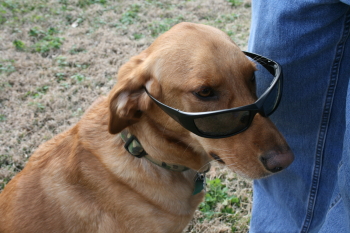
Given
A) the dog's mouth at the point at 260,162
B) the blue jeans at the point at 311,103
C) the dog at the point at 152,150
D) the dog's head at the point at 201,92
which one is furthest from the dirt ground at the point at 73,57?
the dog's head at the point at 201,92

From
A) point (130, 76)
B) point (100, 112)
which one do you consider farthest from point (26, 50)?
point (130, 76)

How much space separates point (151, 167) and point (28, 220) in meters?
0.94

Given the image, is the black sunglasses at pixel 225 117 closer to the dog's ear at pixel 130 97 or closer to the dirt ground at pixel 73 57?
the dog's ear at pixel 130 97

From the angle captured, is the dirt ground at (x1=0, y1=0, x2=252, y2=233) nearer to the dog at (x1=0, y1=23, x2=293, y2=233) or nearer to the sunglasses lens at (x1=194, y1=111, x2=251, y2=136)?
the dog at (x1=0, y1=23, x2=293, y2=233)

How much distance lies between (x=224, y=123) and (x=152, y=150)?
59 cm

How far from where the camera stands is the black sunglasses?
1855 millimetres

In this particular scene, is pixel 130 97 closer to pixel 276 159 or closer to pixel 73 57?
pixel 276 159

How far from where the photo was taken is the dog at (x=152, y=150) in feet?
6.38

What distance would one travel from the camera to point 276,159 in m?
1.94

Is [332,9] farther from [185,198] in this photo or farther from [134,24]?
[134,24]

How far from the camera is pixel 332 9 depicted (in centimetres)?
190

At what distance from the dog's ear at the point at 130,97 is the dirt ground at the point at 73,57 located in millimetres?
1569

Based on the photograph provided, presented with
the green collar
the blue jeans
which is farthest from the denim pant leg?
the green collar

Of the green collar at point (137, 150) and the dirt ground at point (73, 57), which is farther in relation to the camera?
the dirt ground at point (73, 57)
